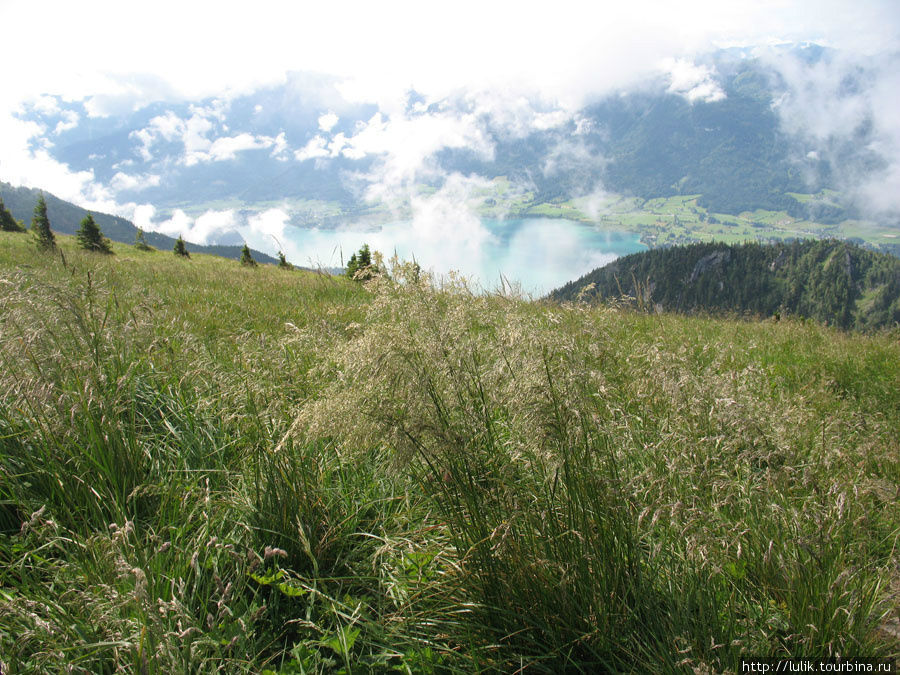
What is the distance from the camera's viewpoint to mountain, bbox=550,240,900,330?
139 m

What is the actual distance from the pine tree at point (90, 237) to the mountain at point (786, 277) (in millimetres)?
132620

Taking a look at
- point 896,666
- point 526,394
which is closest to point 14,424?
point 526,394

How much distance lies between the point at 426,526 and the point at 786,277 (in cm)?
19514

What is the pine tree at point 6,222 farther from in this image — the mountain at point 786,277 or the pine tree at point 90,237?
the mountain at point 786,277

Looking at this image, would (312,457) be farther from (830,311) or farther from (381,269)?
(830,311)

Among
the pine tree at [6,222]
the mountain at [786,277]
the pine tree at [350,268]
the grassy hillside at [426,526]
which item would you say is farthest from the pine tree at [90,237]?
the mountain at [786,277]

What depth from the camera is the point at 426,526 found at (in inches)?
104

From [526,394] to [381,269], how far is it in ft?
3.95

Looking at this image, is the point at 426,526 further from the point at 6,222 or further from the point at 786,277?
the point at 786,277

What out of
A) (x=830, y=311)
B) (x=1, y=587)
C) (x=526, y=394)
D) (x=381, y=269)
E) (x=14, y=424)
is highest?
(x=381, y=269)

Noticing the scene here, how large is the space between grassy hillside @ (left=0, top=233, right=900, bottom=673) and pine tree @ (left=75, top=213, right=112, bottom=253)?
33.3 metres

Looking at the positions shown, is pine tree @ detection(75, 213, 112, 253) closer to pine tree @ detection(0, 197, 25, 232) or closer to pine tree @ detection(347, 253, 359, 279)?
pine tree @ detection(0, 197, 25, 232)

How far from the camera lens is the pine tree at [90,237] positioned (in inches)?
1141

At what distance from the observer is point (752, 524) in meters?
2.63
